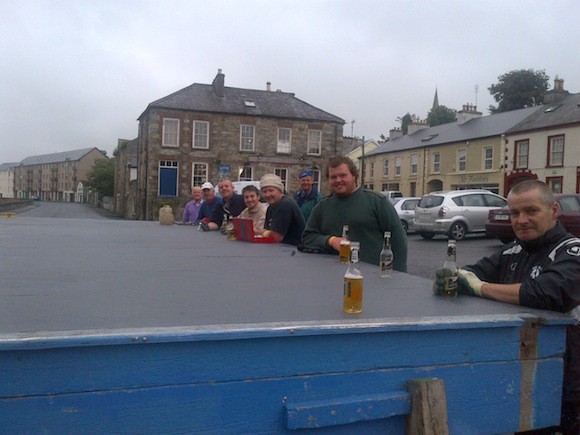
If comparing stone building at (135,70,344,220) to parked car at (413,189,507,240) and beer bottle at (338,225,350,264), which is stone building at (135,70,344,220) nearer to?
parked car at (413,189,507,240)

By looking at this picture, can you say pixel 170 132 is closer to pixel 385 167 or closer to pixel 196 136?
pixel 196 136

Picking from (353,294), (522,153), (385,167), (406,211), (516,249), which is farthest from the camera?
(385,167)

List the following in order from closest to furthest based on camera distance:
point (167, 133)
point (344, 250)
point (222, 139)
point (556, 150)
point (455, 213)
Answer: point (344, 250) < point (455, 213) < point (556, 150) < point (167, 133) < point (222, 139)

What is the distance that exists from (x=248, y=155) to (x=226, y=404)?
31.2 m

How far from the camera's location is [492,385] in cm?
178

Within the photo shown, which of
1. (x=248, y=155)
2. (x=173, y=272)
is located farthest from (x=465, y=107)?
(x=173, y=272)

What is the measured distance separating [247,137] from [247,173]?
7.50 ft

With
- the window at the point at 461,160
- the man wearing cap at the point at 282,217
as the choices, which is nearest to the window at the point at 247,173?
the window at the point at 461,160

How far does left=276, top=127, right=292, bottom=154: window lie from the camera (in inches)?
1293

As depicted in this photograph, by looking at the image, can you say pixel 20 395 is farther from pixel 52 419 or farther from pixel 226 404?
pixel 226 404

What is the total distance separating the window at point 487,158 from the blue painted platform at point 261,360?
3038cm

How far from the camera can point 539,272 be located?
222cm

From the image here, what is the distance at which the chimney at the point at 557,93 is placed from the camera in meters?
29.3

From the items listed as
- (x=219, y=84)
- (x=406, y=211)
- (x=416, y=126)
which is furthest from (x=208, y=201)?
(x=416, y=126)
